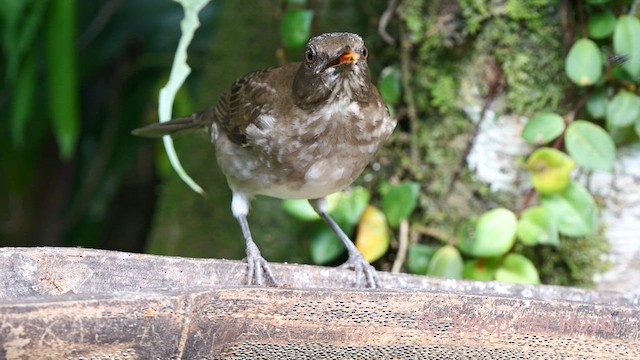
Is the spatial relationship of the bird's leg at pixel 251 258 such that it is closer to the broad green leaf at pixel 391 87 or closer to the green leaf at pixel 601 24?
the broad green leaf at pixel 391 87

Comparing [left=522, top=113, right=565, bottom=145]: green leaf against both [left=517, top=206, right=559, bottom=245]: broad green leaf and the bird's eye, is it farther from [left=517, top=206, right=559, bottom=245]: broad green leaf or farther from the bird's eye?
the bird's eye

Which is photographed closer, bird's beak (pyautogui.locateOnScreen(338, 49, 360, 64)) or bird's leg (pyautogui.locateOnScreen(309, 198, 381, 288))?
bird's beak (pyautogui.locateOnScreen(338, 49, 360, 64))

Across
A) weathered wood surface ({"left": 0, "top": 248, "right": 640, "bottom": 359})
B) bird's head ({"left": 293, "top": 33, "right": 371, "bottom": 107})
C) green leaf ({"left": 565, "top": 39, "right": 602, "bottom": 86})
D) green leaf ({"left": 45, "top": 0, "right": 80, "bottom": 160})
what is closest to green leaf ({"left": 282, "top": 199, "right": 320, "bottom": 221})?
bird's head ({"left": 293, "top": 33, "right": 371, "bottom": 107})

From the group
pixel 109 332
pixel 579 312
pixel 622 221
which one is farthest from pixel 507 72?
pixel 109 332

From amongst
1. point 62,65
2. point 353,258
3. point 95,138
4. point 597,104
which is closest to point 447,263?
point 353,258

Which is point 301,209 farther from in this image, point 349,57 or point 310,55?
point 349,57
